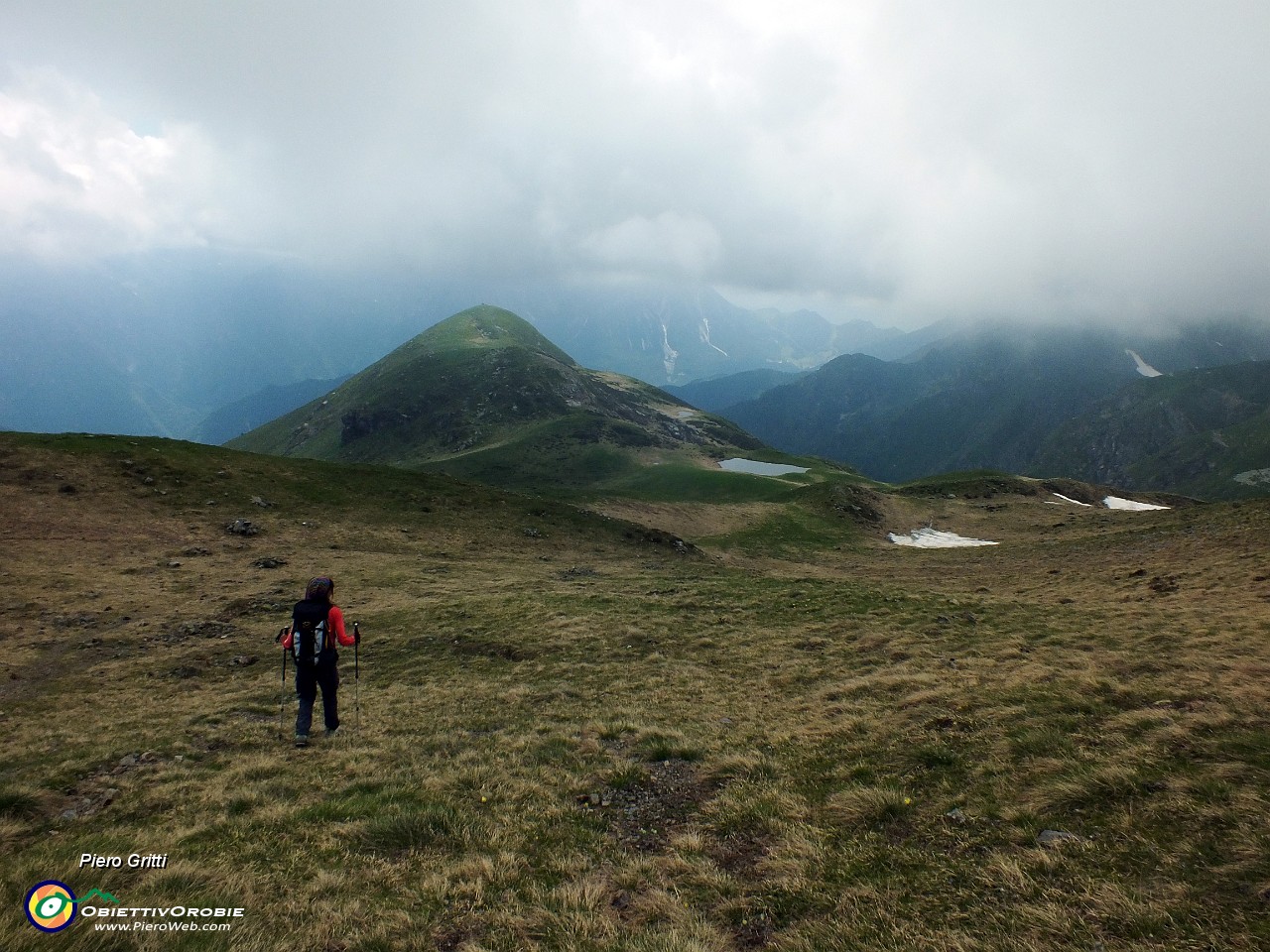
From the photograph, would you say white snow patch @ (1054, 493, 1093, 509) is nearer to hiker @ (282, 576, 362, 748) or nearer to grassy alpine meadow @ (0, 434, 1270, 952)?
grassy alpine meadow @ (0, 434, 1270, 952)

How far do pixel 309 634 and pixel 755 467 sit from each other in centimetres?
13049

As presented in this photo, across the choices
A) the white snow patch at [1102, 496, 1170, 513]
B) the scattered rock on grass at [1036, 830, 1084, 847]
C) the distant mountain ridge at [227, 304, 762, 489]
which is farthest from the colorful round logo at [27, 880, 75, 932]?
the white snow patch at [1102, 496, 1170, 513]

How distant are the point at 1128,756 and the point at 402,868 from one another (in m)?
11.0

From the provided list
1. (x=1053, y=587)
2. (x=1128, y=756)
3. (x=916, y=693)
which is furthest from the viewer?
(x=1053, y=587)

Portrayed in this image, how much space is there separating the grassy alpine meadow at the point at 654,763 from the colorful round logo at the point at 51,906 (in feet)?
0.54

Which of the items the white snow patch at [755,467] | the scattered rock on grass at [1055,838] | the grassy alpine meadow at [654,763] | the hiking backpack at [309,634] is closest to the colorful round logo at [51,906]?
the grassy alpine meadow at [654,763]

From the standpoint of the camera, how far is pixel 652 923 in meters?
6.63

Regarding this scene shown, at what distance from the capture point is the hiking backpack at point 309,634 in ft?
43.3

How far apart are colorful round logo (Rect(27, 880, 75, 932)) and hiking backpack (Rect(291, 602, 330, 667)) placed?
632 centimetres

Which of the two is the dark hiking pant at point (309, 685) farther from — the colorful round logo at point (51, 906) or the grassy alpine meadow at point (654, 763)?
the colorful round logo at point (51, 906)

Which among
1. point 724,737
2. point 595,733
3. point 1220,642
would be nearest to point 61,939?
point 595,733

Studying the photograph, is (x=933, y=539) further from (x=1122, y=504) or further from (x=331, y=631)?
(x=331, y=631)

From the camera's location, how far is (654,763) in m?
11.8

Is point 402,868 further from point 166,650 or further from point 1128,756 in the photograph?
point 166,650
